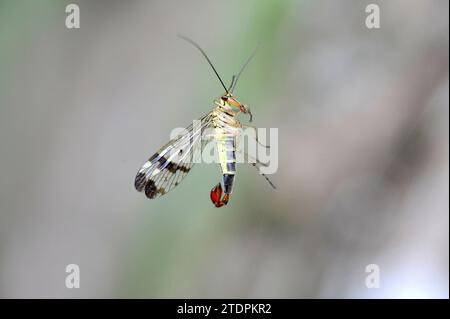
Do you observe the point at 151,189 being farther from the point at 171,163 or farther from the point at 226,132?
the point at 226,132

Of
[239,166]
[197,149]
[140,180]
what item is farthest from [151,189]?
[239,166]

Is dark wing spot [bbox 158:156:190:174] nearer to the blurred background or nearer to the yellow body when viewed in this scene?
the yellow body

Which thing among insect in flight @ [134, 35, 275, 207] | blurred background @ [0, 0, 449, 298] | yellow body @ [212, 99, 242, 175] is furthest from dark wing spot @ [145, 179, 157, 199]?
blurred background @ [0, 0, 449, 298]

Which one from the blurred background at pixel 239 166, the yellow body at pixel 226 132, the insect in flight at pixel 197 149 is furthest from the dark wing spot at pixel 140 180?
the blurred background at pixel 239 166

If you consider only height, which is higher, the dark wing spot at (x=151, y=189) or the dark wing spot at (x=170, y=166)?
the dark wing spot at (x=170, y=166)

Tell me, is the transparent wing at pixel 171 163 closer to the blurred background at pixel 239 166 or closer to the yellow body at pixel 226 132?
the yellow body at pixel 226 132

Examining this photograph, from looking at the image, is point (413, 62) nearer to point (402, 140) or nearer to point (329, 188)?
point (402, 140)

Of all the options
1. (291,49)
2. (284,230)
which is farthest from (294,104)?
(284,230)
